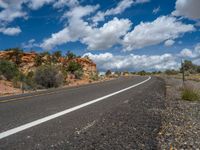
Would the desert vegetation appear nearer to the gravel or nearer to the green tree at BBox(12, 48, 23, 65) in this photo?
the green tree at BBox(12, 48, 23, 65)

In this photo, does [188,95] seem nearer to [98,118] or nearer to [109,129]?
[98,118]

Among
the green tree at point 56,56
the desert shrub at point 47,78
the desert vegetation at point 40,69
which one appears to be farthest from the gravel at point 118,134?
the green tree at point 56,56

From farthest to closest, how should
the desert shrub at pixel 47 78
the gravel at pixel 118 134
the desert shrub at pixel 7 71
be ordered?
the desert shrub at pixel 7 71 < the desert shrub at pixel 47 78 < the gravel at pixel 118 134

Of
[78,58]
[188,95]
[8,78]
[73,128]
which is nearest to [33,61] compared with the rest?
[78,58]

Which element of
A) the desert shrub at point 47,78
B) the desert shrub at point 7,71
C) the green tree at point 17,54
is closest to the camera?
the desert shrub at point 47,78

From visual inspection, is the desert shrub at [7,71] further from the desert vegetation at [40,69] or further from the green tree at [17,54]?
the green tree at [17,54]

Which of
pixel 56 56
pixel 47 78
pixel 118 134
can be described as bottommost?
pixel 118 134

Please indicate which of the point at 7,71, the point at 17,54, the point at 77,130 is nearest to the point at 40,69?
A: the point at 7,71

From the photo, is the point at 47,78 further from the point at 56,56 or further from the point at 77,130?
the point at 56,56

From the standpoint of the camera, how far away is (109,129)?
594cm

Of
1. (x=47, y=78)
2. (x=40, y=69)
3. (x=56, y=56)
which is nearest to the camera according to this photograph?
(x=47, y=78)

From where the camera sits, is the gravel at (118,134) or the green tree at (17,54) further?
the green tree at (17,54)

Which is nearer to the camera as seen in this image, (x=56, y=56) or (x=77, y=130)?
(x=77, y=130)

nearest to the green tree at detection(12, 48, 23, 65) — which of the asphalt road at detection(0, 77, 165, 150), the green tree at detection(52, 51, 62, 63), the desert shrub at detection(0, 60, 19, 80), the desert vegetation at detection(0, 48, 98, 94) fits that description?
the desert vegetation at detection(0, 48, 98, 94)
